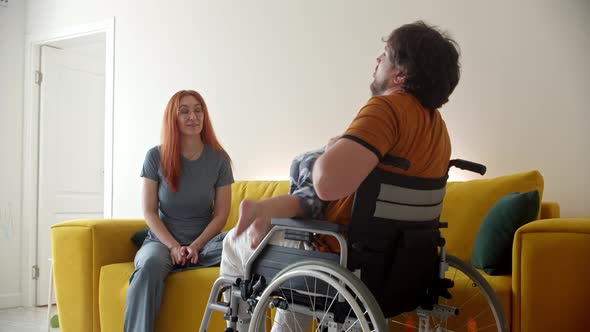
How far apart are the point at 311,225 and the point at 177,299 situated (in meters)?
1.17

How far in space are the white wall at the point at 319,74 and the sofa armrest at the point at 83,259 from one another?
1.04 m

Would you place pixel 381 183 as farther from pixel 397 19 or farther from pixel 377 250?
pixel 397 19

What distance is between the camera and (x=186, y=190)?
2777 millimetres

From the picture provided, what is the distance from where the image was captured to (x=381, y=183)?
4.78ft

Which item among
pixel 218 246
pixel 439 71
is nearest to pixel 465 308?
pixel 439 71

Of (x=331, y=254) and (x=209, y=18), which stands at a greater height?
(x=209, y=18)

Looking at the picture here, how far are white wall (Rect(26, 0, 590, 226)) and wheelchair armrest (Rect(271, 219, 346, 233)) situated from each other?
63.4 inches

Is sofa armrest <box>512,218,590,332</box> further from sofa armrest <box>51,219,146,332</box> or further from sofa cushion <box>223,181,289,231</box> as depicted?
sofa armrest <box>51,219,146,332</box>

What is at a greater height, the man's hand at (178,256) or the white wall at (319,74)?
the white wall at (319,74)

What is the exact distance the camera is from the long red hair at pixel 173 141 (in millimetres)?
2771

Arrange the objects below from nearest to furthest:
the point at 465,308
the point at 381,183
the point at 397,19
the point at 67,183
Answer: the point at 381,183 < the point at 465,308 < the point at 397,19 < the point at 67,183

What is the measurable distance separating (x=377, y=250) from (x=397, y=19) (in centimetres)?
194

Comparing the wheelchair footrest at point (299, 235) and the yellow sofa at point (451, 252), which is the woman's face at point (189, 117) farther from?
the wheelchair footrest at point (299, 235)

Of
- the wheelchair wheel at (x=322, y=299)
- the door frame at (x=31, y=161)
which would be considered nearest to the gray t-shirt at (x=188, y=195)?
the wheelchair wheel at (x=322, y=299)
